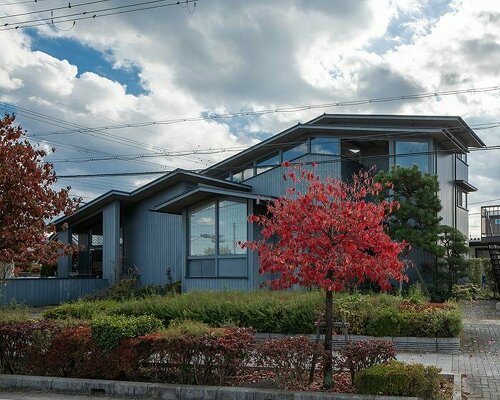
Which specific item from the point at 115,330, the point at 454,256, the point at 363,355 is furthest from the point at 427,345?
the point at 454,256

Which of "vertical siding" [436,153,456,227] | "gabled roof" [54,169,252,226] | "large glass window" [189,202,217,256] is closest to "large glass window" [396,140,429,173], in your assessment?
"vertical siding" [436,153,456,227]

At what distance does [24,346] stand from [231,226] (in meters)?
12.8

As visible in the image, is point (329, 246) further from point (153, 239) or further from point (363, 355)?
point (153, 239)

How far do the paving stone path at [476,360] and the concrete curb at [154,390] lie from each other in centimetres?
208

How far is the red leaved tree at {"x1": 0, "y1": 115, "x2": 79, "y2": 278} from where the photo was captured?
34.8 feet

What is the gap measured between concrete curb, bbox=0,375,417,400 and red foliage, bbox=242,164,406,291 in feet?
4.86

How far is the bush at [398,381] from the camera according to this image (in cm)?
795

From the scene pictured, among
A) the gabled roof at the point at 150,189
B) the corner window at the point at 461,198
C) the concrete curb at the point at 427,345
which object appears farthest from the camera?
the corner window at the point at 461,198

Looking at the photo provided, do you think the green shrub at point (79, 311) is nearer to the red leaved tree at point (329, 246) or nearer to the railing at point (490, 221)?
the red leaved tree at point (329, 246)

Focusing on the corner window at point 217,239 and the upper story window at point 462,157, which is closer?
the corner window at point 217,239

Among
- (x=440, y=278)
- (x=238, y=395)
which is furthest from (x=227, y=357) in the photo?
(x=440, y=278)

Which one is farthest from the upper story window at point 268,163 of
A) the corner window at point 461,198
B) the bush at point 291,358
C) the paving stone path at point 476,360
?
the bush at point 291,358

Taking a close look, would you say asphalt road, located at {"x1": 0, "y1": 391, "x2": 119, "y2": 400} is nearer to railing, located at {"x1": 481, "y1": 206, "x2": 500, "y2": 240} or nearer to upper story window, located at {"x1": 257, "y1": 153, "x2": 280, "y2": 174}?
upper story window, located at {"x1": 257, "y1": 153, "x2": 280, "y2": 174}

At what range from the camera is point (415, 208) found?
785 inches
